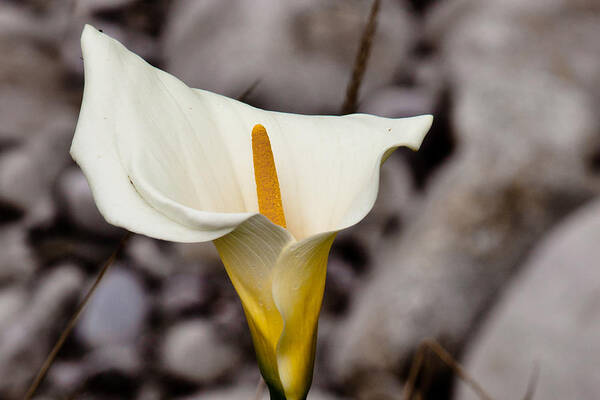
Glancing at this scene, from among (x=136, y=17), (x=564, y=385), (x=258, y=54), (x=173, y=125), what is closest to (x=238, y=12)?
(x=258, y=54)

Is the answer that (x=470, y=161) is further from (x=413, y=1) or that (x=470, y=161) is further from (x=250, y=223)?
(x=250, y=223)

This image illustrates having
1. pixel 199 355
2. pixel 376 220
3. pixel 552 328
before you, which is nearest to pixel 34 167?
pixel 199 355

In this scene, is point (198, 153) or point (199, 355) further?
point (199, 355)

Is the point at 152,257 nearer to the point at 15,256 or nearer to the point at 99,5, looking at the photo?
the point at 15,256

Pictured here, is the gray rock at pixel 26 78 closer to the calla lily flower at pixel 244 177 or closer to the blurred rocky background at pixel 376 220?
the blurred rocky background at pixel 376 220

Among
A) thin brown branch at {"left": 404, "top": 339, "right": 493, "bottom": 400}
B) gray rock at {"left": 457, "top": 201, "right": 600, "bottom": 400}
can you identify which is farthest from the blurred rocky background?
thin brown branch at {"left": 404, "top": 339, "right": 493, "bottom": 400}

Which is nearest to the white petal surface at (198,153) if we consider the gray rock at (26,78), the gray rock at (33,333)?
the gray rock at (33,333)
